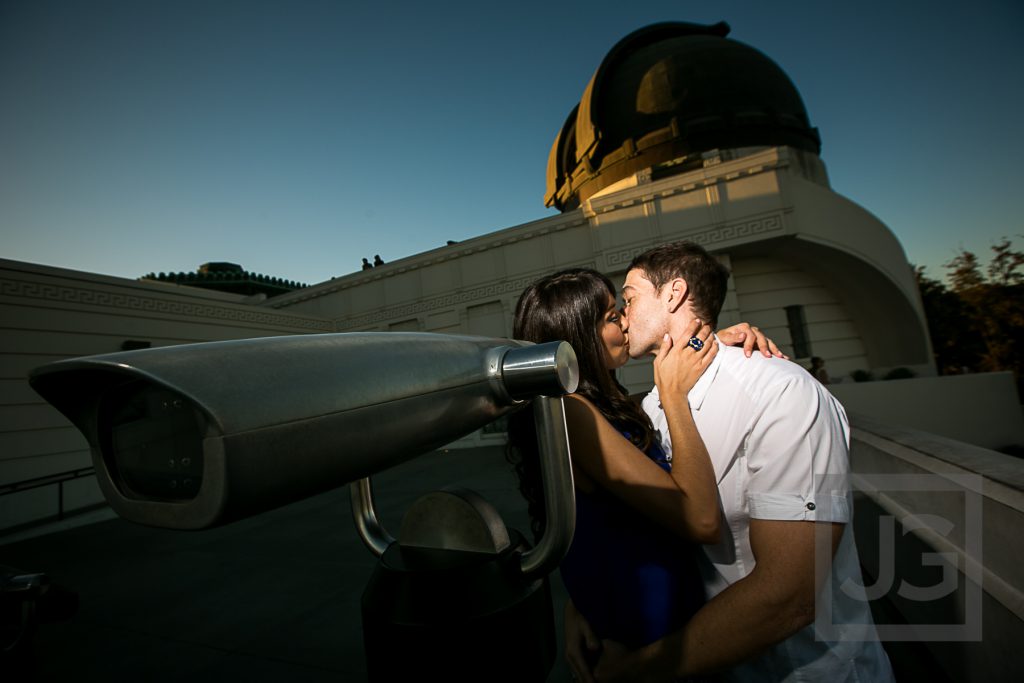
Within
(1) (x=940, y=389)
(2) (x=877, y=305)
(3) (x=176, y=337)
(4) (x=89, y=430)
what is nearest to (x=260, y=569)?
(4) (x=89, y=430)

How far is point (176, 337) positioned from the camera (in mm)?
9844

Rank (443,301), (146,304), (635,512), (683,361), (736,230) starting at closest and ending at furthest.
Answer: (635,512) → (683,361) → (146,304) → (736,230) → (443,301)

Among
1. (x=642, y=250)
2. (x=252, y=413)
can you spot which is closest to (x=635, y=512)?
(x=252, y=413)

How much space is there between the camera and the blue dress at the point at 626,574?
1.03 metres

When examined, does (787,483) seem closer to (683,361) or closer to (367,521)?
(683,361)

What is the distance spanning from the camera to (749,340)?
1385 millimetres

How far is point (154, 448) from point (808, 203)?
13.0 m

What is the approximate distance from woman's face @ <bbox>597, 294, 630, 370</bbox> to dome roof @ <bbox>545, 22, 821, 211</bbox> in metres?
13.7

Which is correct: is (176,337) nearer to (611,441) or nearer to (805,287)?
(611,441)

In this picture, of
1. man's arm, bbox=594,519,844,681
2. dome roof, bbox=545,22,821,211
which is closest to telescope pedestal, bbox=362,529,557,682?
man's arm, bbox=594,519,844,681

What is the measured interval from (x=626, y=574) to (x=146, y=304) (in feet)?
37.8

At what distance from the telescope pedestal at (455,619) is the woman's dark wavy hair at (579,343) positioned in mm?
602

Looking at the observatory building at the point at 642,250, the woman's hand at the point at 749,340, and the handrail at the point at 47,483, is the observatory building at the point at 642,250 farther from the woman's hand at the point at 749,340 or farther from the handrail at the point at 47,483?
the woman's hand at the point at 749,340

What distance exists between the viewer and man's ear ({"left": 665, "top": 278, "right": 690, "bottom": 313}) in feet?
4.55
